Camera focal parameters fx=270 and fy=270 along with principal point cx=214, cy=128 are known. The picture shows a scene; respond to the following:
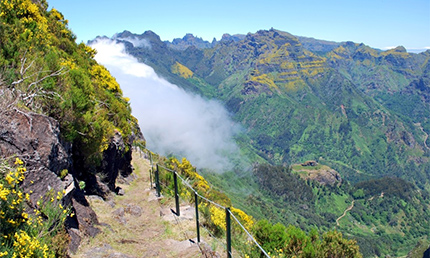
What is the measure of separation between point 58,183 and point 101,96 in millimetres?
14270

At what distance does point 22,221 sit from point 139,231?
5.95 metres

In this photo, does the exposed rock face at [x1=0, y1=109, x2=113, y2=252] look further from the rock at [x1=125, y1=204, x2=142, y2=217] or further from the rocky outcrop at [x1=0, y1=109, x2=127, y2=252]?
the rock at [x1=125, y1=204, x2=142, y2=217]

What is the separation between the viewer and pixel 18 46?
1194 cm

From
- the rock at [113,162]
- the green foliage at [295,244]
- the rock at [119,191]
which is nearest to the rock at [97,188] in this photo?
the rock at [113,162]

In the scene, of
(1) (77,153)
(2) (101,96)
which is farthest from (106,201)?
(2) (101,96)

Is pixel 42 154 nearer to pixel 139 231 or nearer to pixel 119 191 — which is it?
pixel 139 231

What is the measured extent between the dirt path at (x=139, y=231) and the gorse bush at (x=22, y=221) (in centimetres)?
211

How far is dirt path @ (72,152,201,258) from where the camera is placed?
9219 mm

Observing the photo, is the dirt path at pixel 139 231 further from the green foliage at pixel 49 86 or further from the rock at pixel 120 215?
the green foliage at pixel 49 86

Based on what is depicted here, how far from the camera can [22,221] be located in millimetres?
5930

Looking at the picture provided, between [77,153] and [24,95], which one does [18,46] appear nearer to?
[24,95]

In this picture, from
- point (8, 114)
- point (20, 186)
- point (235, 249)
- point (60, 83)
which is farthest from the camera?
point (60, 83)

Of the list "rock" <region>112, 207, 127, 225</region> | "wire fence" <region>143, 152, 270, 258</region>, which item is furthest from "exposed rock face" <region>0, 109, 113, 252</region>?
"wire fence" <region>143, 152, 270, 258</region>

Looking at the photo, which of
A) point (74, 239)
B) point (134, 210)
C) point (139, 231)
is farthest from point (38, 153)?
point (134, 210)
